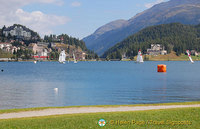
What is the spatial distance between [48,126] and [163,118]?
33.6 ft

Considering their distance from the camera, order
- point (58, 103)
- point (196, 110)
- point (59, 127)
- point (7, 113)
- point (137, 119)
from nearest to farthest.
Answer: point (59, 127) → point (137, 119) → point (196, 110) → point (7, 113) → point (58, 103)

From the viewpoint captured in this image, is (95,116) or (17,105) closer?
(95,116)

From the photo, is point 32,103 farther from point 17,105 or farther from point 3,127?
point 3,127

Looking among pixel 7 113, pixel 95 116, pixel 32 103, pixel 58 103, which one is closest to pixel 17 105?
pixel 32 103

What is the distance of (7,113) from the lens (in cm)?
3291

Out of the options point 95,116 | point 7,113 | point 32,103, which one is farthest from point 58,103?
point 95,116

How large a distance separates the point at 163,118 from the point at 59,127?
938 centimetres

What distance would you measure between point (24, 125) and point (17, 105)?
80.2 feet

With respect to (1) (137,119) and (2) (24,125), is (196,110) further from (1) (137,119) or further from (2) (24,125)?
(2) (24,125)

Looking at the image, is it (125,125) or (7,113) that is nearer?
(125,125)

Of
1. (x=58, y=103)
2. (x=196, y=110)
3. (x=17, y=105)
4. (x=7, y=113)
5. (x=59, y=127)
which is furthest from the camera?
(x=58, y=103)

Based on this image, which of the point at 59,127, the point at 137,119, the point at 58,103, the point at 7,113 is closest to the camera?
the point at 59,127

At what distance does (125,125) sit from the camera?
2422 cm

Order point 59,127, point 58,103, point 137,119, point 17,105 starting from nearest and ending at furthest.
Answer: point 59,127 < point 137,119 < point 17,105 < point 58,103
